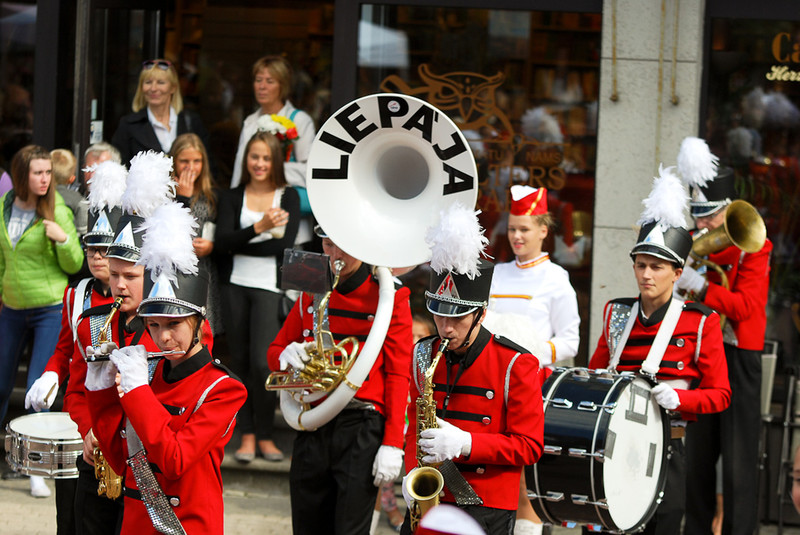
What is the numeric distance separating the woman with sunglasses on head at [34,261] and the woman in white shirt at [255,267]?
97cm

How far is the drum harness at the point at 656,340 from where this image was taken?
225 inches

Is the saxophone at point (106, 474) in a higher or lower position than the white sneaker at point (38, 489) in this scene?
higher

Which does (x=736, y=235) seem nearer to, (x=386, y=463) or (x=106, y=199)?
(x=386, y=463)

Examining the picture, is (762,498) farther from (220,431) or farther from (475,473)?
(220,431)

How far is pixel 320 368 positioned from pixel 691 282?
229 centimetres

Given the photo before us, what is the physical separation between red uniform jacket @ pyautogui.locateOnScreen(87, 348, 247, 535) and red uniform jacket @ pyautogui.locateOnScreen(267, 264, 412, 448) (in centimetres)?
124

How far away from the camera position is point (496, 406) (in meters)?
4.76

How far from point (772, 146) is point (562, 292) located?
275 centimetres

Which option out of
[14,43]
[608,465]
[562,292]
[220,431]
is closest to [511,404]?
[608,465]

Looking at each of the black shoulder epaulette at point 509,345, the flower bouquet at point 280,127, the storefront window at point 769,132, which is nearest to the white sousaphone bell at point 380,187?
the black shoulder epaulette at point 509,345

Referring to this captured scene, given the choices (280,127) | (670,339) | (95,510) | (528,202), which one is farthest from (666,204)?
(280,127)

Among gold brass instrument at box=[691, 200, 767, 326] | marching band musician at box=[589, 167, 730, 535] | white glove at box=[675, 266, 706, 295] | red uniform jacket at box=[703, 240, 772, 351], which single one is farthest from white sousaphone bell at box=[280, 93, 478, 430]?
red uniform jacket at box=[703, 240, 772, 351]

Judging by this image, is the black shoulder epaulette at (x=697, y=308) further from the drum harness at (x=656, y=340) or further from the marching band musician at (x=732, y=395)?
the marching band musician at (x=732, y=395)

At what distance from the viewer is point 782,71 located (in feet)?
27.0
